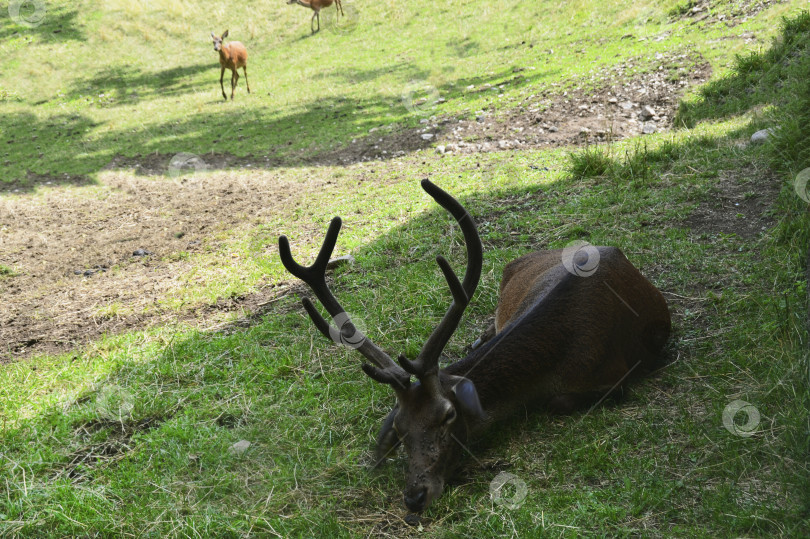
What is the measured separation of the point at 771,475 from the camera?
306 cm

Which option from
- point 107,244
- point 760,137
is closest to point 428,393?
point 760,137

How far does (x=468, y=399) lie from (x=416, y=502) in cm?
68

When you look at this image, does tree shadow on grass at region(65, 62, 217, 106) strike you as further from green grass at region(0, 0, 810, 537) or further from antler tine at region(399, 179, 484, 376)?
antler tine at region(399, 179, 484, 376)

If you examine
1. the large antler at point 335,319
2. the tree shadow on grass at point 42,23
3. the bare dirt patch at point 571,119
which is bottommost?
the bare dirt patch at point 571,119

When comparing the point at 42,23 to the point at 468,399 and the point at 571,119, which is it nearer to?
the point at 571,119

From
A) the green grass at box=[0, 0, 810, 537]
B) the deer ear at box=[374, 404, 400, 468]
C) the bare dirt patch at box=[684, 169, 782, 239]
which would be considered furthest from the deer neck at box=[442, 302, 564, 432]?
the bare dirt patch at box=[684, 169, 782, 239]

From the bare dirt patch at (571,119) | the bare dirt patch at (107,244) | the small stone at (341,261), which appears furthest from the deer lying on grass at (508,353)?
the bare dirt patch at (571,119)

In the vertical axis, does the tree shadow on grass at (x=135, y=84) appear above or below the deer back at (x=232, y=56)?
below

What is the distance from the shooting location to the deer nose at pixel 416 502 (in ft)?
11.4

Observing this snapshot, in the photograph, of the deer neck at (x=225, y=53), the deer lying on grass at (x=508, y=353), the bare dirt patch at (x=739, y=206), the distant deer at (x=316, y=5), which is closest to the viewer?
the deer lying on grass at (x=508, y=353)

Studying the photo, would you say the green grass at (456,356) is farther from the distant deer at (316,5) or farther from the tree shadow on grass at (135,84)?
the distant deer at (316,5)

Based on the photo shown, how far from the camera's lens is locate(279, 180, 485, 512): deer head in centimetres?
361

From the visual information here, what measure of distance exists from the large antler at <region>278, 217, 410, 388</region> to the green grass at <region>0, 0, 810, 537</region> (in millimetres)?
578

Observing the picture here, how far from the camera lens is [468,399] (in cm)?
386
